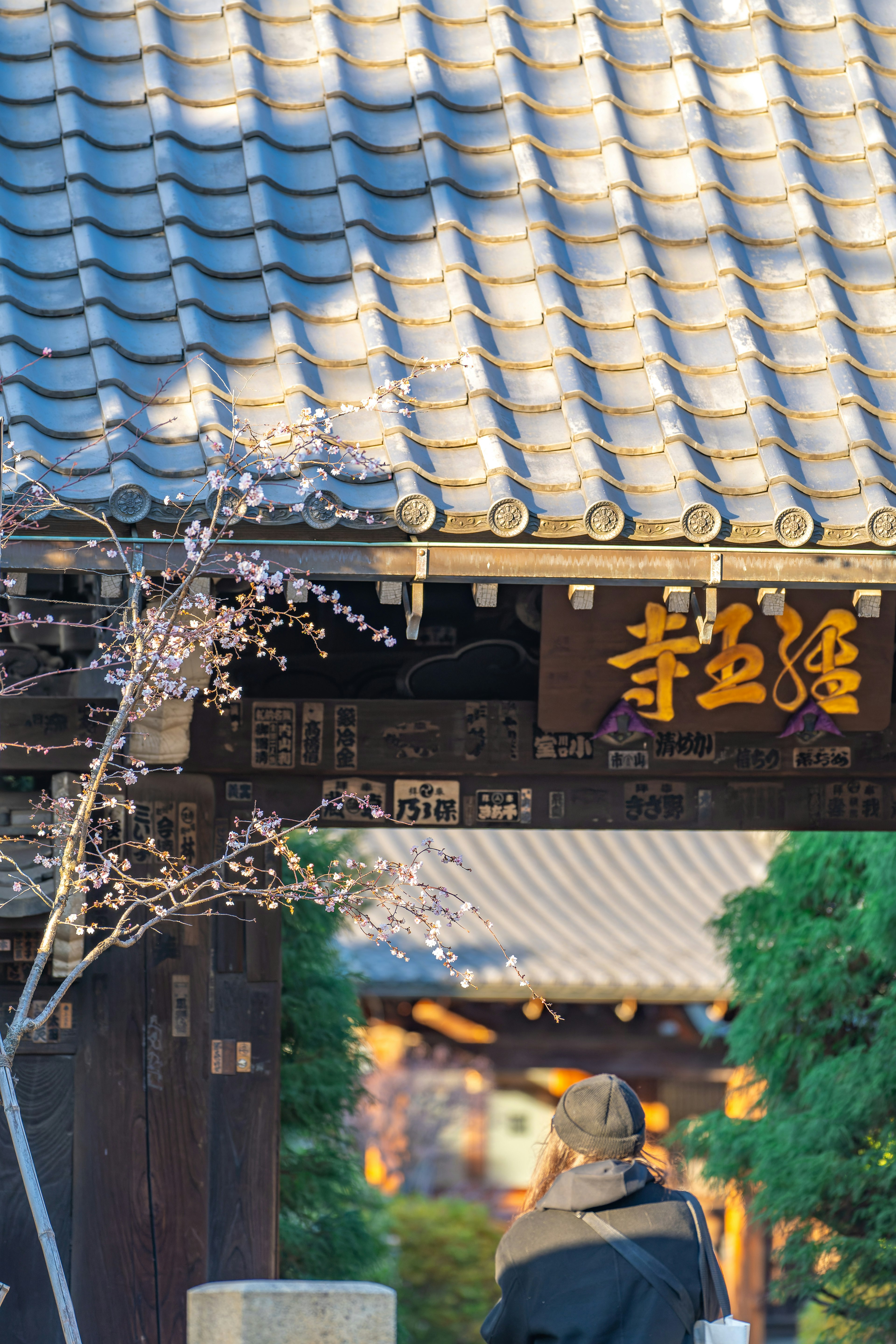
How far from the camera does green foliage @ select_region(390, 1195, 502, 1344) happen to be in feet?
40.3

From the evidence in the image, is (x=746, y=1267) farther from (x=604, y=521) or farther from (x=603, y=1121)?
(x=603, y=1121)

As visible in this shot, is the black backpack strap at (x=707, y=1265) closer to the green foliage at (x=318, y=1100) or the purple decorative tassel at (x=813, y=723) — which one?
the purple decorative tassel at (x=813, y=723)

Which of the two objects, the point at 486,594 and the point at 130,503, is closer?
the point at 130,503

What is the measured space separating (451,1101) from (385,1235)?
367cm

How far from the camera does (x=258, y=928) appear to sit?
525 centimetres

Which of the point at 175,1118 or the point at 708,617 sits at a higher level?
the point at 708,617

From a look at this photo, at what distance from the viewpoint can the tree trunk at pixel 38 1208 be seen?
3205 millimetres

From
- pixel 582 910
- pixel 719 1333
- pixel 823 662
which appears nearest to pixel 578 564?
pixel 823 662

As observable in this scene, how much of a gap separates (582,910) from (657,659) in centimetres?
945

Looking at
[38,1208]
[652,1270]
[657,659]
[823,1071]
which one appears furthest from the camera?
[823,1071]

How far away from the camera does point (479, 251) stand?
4.64m

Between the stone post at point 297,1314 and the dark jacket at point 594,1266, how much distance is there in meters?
0.40

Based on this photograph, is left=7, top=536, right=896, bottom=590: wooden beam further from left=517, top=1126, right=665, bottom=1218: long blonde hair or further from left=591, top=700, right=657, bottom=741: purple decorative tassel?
left=517, top=1126, right=665, bottom=1218: long blonde hair

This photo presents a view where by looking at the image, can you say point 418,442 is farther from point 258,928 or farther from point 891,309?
point 258,928
